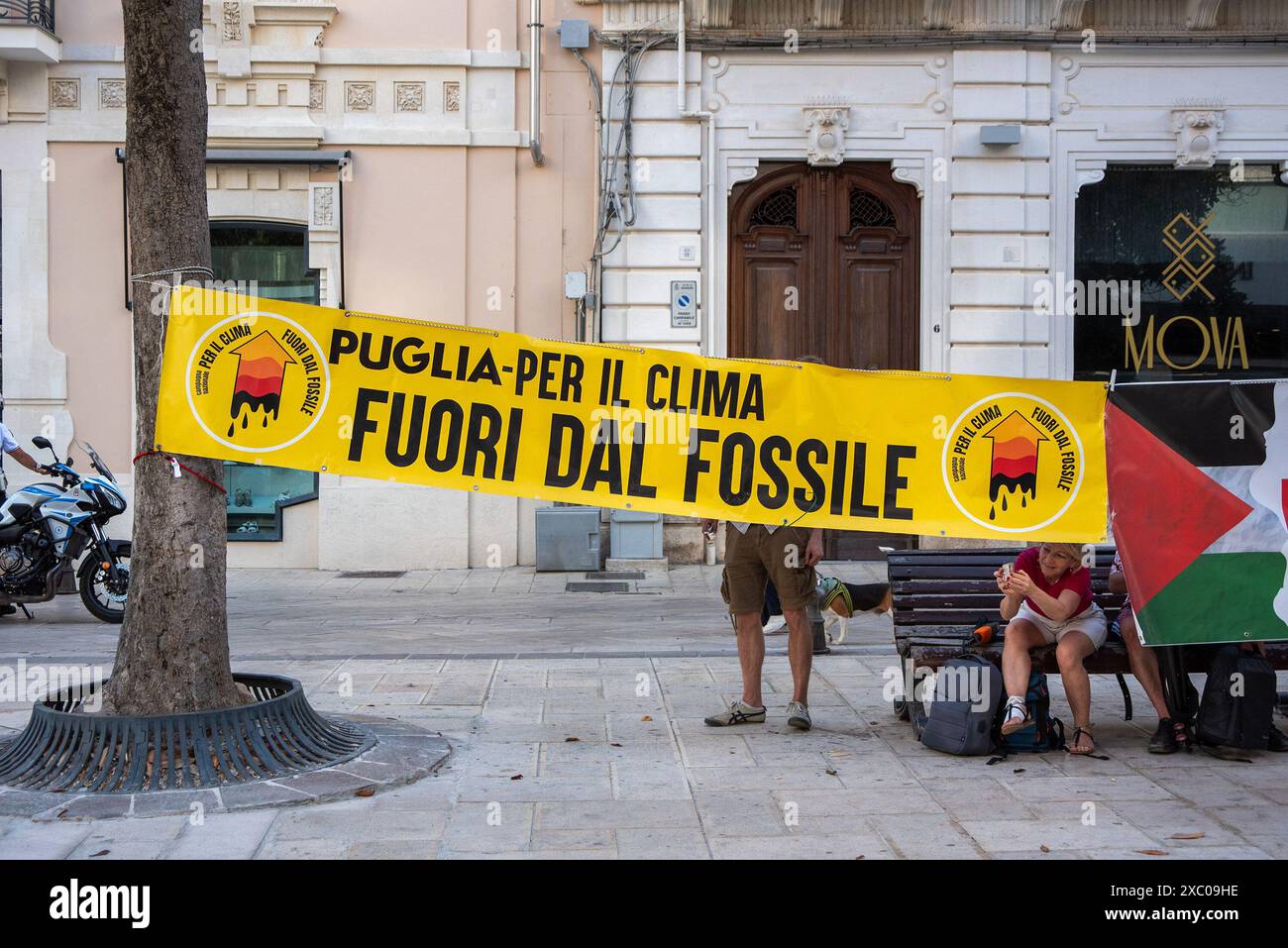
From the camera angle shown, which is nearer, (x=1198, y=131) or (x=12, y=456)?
(x=12, y=456)

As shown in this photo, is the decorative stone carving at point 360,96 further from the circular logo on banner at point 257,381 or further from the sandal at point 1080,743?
the sandal at point 1080,743

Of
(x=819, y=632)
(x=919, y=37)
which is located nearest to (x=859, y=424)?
(x=819, y=632)

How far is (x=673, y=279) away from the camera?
15242 millimetres

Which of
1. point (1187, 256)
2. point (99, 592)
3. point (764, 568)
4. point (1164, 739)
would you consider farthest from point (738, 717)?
point (1187, 256)

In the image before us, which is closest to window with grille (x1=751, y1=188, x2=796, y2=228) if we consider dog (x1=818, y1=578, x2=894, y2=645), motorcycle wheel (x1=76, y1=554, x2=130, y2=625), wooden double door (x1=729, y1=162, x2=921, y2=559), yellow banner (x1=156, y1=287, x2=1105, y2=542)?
wooden double door (x1=729, y1=162, x2=921, y2=559)

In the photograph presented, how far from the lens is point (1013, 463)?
6.94m

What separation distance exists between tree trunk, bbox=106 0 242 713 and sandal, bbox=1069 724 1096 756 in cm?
392

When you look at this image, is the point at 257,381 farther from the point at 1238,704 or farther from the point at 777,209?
the point at 777,209

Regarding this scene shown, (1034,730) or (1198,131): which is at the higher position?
(1198,131)

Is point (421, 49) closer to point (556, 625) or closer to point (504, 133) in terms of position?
point (504, 133)

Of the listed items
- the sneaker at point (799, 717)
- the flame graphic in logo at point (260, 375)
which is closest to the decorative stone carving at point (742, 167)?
the sneaker at point (799, 717)

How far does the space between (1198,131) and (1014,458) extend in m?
9.97

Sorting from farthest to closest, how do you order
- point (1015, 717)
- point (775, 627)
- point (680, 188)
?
point (680, 188)
point (775, 627)
point (1015, 717)

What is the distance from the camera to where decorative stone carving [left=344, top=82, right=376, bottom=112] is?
15328 mm
